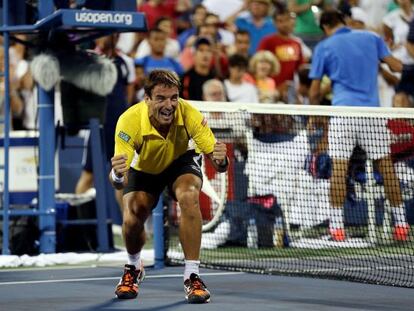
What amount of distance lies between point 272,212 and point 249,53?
585 cm

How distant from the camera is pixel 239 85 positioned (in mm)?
17219

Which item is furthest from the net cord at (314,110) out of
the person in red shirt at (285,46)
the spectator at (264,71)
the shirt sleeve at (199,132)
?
the person in red shirt at (285,46)

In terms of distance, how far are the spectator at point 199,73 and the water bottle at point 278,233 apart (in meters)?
2.99

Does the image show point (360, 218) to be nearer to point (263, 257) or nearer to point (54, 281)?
point (263, 257)

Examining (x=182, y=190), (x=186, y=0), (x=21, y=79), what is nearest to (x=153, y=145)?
(x=182, y=190)

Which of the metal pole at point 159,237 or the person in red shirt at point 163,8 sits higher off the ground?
the person in red shirt at point 163,8

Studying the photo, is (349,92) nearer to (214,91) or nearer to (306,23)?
(214,91)

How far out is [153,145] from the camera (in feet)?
33.2

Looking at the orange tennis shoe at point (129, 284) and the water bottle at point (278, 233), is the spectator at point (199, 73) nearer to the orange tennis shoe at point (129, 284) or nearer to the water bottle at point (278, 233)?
the water bottle at point (278, 233)

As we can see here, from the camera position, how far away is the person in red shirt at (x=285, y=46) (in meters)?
18.9

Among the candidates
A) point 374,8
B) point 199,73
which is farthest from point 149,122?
point 374,8

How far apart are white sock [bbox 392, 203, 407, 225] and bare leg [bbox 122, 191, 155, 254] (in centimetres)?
384

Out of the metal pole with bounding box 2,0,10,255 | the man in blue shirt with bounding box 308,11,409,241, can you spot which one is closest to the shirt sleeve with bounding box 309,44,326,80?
the man in blue shirt with bounding box 308,11,409,241

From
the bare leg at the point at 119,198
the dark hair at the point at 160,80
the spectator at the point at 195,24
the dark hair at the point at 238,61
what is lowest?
the bare leg at the point at 119,198
